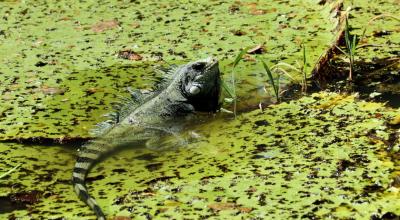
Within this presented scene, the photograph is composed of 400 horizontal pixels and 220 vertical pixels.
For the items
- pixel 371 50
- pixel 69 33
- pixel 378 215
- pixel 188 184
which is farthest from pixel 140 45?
pixel 378 215

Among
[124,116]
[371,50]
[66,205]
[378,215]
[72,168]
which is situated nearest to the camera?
[378,215]

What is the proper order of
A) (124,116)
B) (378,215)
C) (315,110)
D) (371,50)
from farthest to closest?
(371,50) < (124,116) < (315,110) < (378,215)

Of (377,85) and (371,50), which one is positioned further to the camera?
(371,50)

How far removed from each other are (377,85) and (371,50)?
582 mm

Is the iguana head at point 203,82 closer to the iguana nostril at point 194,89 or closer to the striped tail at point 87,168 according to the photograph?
the iguana nostril at point 194,89

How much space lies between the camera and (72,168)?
A: 12.3 ft

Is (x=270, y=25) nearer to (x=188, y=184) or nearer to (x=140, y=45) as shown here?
(x=140, y=45)

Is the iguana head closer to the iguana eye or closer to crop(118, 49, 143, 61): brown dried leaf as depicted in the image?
the iguana eye

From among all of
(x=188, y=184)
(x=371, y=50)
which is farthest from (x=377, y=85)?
(x=188, y=184)

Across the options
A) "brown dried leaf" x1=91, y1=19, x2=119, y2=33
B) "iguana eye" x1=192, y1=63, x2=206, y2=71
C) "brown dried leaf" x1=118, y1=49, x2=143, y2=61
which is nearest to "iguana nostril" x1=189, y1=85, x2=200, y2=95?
"iguana eye" x1=192, y1=63, x2=206, y2=71

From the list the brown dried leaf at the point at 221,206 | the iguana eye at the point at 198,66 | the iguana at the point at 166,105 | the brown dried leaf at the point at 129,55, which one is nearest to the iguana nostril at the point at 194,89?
the iguana at the point at 166,105

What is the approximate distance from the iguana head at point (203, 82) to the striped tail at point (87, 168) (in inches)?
32.0

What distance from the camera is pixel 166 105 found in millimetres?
4598

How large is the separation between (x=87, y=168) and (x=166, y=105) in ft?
3.37
